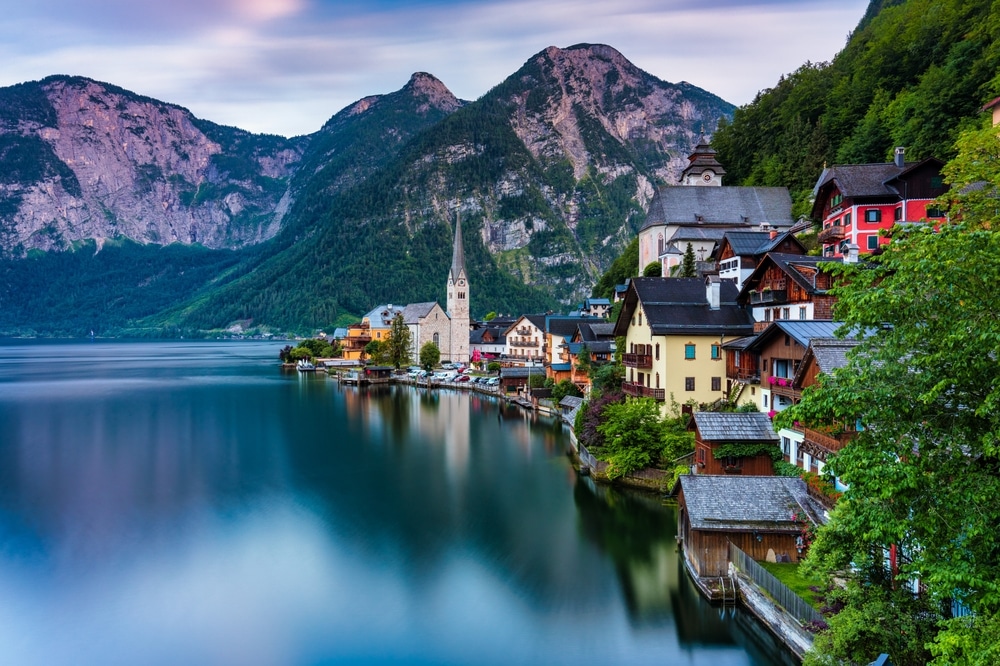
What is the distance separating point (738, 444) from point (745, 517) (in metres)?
6.94

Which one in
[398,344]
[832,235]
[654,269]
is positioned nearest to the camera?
[832,235]

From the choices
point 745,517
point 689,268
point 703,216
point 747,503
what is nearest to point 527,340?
point 703,216

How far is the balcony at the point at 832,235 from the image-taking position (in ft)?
145

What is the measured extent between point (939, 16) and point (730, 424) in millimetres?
62852

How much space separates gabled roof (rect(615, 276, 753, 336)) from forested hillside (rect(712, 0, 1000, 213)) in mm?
26804

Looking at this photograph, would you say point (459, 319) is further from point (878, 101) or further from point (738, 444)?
point (738, 444)

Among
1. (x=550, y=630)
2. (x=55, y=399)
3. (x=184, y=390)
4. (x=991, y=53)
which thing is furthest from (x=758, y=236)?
(x=55, y=399)

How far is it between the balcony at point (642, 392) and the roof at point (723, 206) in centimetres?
3711

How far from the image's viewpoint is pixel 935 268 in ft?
29.3

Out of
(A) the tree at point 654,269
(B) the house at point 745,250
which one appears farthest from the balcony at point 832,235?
(A) the tree at point 654,269

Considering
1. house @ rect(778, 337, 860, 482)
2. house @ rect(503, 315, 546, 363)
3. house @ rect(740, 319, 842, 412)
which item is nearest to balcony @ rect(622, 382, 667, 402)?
house @ rect(740, 319, 842, 412)

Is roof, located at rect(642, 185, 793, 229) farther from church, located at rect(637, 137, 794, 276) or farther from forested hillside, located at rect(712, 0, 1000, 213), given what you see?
forested hillside, located at rect(712, 0, 1000, 213)

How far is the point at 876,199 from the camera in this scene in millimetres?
42594

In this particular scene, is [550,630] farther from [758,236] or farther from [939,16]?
[939,16]
